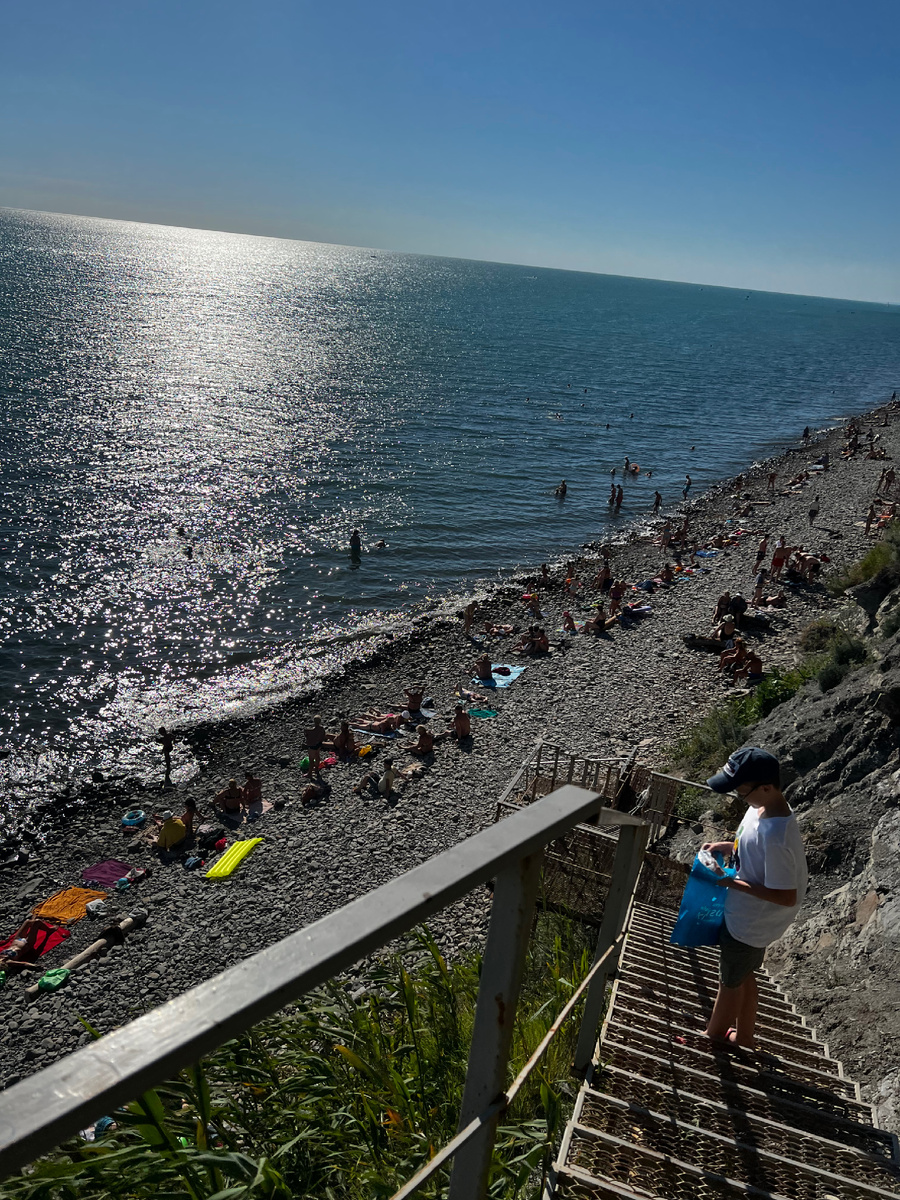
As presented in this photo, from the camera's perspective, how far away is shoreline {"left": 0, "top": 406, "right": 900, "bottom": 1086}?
1134cm

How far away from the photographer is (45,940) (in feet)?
39.1

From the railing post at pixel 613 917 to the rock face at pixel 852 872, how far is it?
165 centimetres

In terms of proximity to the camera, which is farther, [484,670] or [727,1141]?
[484,670]

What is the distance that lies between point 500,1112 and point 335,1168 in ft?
6.28

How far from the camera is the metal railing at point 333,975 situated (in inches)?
30.5

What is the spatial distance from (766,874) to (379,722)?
1462 centimetres

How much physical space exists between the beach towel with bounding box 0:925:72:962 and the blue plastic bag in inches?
436

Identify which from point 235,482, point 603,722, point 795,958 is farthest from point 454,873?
point 235,482

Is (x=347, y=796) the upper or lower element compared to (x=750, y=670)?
lower

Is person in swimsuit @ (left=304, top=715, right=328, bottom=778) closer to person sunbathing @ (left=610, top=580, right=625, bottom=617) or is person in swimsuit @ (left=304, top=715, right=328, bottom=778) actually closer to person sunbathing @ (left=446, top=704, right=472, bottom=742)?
person sunbathing @ (left=446, top=704, right=472, bottom=742)

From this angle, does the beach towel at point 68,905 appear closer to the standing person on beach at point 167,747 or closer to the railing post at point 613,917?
the standing person on beach at point 167,747

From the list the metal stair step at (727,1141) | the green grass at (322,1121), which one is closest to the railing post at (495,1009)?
the green grass at (322,1121)

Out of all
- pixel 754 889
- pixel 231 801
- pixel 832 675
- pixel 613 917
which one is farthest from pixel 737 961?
pixel 231 801

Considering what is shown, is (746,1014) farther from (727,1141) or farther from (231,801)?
(231,801)
